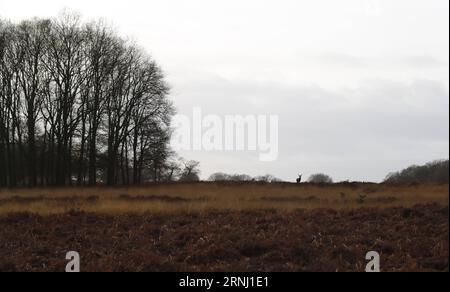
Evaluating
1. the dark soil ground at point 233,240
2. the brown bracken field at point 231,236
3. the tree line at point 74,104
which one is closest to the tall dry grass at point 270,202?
the brown bracken field at point 231,236

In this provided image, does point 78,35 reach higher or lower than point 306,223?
higher

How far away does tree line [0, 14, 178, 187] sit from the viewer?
47781mm

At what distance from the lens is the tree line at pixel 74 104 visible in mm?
47781

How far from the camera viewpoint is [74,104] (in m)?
49.2

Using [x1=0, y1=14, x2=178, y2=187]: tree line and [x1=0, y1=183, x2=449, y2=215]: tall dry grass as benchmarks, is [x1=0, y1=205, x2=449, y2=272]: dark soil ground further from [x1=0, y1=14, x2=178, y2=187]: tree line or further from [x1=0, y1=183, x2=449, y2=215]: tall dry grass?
[x1=0, y1=14, x2=178, y2=187]: tree line

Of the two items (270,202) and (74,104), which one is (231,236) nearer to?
(270,202)

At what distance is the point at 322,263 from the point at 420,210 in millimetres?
6181

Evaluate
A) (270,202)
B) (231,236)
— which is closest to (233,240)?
(231,236)

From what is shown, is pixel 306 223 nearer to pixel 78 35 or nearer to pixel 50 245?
pixel 50 245

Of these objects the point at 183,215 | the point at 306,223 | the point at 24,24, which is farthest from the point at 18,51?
the point at 306,223

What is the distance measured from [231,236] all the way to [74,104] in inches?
1489

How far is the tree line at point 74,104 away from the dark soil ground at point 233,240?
103 ft

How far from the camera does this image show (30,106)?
47781mm

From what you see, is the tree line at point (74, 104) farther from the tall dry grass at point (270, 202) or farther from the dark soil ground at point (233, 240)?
the dark soil ground at point (233, 240)
